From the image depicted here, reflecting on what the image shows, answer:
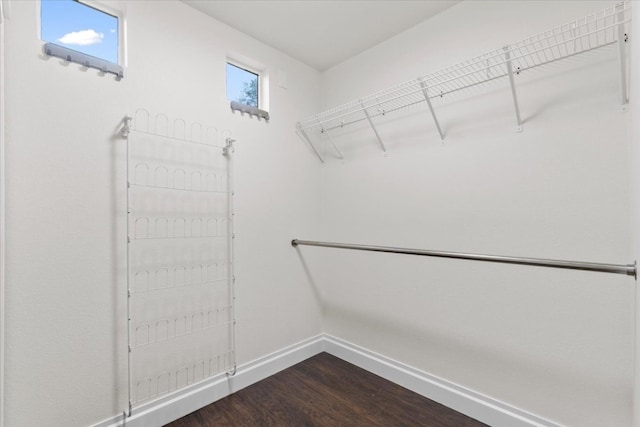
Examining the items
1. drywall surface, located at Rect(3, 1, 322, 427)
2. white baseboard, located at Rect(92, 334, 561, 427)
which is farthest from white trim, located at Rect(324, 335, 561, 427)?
drywall surface, located at Rect(3, 1, 322, 427)

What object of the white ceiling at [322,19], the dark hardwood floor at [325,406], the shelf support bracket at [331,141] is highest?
the white ceiling at [322,19]

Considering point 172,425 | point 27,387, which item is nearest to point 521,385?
point 172,425

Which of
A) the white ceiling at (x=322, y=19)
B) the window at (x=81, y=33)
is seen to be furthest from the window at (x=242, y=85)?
the window at (x=81, y=33)

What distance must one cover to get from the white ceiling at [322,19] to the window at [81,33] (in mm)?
493

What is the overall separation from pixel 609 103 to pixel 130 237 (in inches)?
94.0

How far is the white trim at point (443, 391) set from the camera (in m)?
1.59

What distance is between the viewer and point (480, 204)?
5.72ft

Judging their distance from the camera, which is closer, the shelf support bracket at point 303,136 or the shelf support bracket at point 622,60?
the shelf support bracket at point 622,60

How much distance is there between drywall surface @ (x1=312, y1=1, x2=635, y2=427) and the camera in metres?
1.37

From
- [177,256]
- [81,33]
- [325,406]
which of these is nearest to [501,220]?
[325,406]

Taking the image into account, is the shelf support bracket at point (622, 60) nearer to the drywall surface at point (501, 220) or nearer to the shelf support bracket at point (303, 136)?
the drywall surface at point (501, 220)

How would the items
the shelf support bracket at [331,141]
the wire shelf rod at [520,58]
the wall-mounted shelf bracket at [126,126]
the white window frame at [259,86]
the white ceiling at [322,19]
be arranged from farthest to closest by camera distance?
the shelf support bracket at [331,141], the white window frame at [259,86], the white ceiling at [322,19], the wall-mounted shelf bracket at [126,126], the wire shelf rod at [520,58]

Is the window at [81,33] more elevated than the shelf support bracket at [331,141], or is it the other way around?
Answer: the window at [81,33]

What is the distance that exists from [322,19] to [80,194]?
69.1 inches
